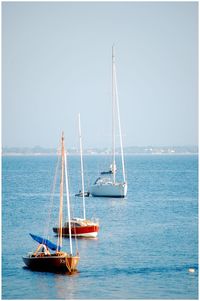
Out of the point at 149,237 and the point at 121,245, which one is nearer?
the point at 121,245

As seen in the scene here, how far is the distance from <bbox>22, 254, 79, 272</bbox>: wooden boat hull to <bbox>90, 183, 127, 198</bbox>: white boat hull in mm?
41341

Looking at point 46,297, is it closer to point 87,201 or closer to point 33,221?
point 33,221

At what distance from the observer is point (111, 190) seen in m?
83.6

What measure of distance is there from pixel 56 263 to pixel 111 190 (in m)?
41.7

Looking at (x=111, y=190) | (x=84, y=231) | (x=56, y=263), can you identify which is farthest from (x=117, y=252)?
(x=111, y=190)

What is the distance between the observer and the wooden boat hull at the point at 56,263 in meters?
41.9

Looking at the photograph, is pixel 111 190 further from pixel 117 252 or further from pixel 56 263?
pixel 56 263

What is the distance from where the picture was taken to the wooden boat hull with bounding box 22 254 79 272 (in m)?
41.9

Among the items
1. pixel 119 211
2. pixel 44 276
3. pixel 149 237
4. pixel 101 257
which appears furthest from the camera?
pixel 119 211

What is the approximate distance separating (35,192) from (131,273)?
5944 centimetres

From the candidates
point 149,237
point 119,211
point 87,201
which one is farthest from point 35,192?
point 149,237

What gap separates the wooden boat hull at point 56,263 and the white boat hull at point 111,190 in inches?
1628

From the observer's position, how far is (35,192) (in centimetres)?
10162

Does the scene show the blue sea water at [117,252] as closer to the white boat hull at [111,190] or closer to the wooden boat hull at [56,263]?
the wooden boat hull at [56,263]
